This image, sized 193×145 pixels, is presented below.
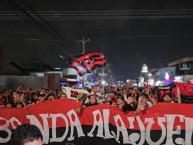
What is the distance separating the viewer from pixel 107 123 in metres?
8.38

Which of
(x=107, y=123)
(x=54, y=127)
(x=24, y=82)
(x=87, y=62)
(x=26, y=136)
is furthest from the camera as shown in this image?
(x=24, y=82)

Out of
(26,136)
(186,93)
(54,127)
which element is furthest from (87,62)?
(26,136)

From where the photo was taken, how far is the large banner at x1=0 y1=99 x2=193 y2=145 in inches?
325

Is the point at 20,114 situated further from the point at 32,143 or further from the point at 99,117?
the point at 32,143

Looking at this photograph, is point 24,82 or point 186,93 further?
point 24,82

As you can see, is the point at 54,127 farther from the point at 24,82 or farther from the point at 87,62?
the point at 24,82

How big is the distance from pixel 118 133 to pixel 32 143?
17.9 ft

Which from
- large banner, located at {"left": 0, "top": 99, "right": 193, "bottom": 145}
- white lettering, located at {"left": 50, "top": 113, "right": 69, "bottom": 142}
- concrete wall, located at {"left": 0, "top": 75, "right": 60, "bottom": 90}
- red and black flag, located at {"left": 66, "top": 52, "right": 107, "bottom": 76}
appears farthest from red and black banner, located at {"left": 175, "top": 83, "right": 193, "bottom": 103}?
concrete wall, located at {"left": 0, "top": 75, "right": 60, "bottom": 90}

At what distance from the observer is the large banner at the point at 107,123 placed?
8250mm

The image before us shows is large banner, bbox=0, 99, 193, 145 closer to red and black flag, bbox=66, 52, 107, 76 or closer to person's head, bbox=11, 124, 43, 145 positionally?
person's head, bbox=11, 124, 43, 145

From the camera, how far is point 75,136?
8398mm

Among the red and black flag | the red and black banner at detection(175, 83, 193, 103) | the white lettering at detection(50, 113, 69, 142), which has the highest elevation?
the red and black flag

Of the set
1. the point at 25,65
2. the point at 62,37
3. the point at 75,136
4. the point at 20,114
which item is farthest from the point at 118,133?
the point at 25,65

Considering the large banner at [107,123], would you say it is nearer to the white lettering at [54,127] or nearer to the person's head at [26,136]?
the white lettering at [54,127]
